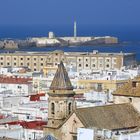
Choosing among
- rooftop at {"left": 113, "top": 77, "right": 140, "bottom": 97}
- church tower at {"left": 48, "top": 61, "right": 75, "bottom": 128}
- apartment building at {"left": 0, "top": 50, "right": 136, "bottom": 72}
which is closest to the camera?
church tower at {"left": 48, "top": 61, "right": 75, "bottom": 128}

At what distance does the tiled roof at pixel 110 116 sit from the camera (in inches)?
1273

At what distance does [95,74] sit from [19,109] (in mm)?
22895

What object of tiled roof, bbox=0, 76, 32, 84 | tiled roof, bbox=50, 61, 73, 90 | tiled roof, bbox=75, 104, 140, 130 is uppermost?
tiled roof, bbox=50, 61, 73, 90

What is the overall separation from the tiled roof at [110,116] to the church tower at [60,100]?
3.39 feet

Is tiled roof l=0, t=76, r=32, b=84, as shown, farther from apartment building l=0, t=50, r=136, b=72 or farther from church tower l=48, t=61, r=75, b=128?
church tower l=48, t=61, r=75, b=128

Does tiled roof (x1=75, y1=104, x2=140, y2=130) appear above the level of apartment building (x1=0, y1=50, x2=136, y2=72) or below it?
above

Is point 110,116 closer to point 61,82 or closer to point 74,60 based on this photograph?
point 61,82

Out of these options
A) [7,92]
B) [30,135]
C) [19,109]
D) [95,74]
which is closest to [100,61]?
[95,74]

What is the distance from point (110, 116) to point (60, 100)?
225 cm

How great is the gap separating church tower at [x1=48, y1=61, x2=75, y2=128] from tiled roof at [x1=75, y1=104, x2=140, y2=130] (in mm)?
1034

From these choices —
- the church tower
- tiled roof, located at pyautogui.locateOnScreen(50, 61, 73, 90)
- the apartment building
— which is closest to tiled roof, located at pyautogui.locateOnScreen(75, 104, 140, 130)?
the church tower

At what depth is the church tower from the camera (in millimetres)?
33438

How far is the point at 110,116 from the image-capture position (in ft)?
109

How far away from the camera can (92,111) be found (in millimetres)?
32750
